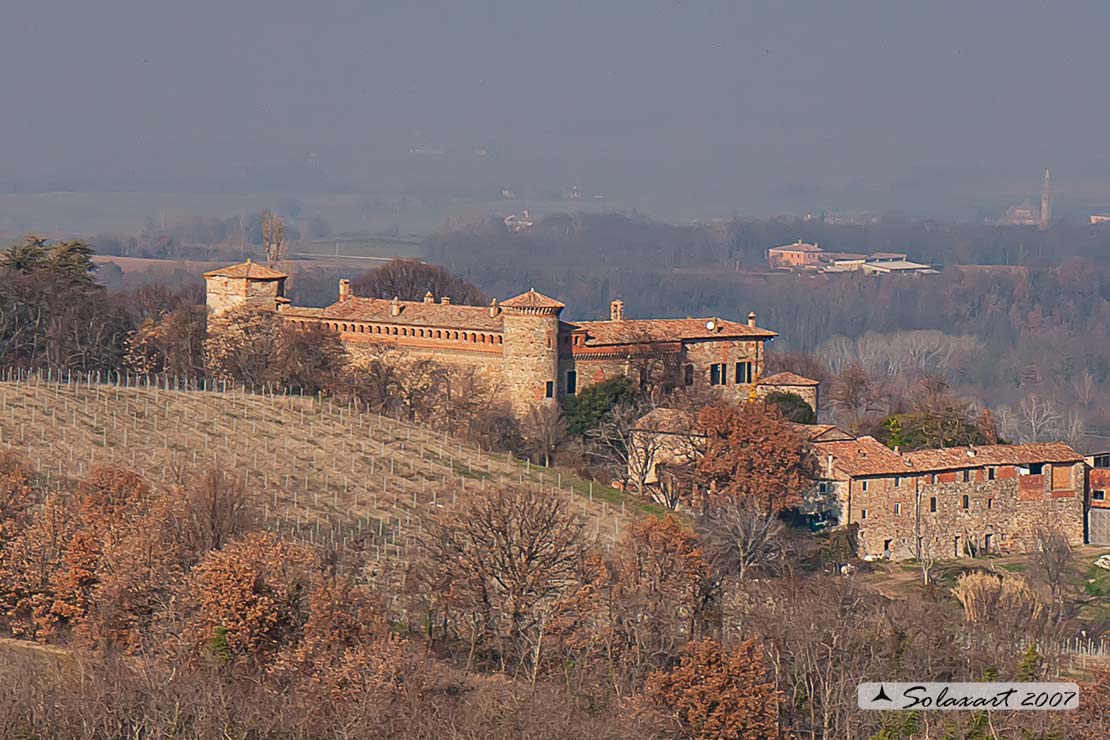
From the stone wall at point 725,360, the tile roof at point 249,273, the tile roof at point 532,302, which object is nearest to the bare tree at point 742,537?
the tile roof at point 532,302

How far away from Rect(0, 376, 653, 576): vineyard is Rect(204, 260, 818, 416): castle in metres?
7.18

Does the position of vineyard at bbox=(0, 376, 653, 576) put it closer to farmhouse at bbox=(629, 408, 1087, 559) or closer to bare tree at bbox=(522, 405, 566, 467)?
bare tree at bbox=(522, 405, 566, 467)

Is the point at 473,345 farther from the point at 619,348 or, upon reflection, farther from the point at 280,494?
the point at 280,494

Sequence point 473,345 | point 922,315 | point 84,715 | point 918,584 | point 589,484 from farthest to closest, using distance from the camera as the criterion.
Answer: point 922,315
point 473,345
point 589,484
point 918,584
point 84,715

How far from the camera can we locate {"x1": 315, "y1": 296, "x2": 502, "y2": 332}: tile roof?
197 feet

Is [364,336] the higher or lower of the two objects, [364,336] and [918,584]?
the higher

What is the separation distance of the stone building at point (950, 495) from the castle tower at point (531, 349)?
9.49 m

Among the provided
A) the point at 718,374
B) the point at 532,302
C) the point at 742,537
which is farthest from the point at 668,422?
the point at 718,374

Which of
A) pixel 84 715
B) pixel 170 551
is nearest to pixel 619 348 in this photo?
pixel 170 551

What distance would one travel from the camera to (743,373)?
6303cm

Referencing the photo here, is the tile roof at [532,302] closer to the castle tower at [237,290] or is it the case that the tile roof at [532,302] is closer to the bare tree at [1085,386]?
the castle tower at [237,290]

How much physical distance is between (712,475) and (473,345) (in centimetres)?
1256

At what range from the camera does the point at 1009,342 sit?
15575 centimetres

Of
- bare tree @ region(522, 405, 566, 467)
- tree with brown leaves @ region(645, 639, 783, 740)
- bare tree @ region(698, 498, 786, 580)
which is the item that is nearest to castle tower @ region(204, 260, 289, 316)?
bare tree @ region(522, 405, 566, 467)
